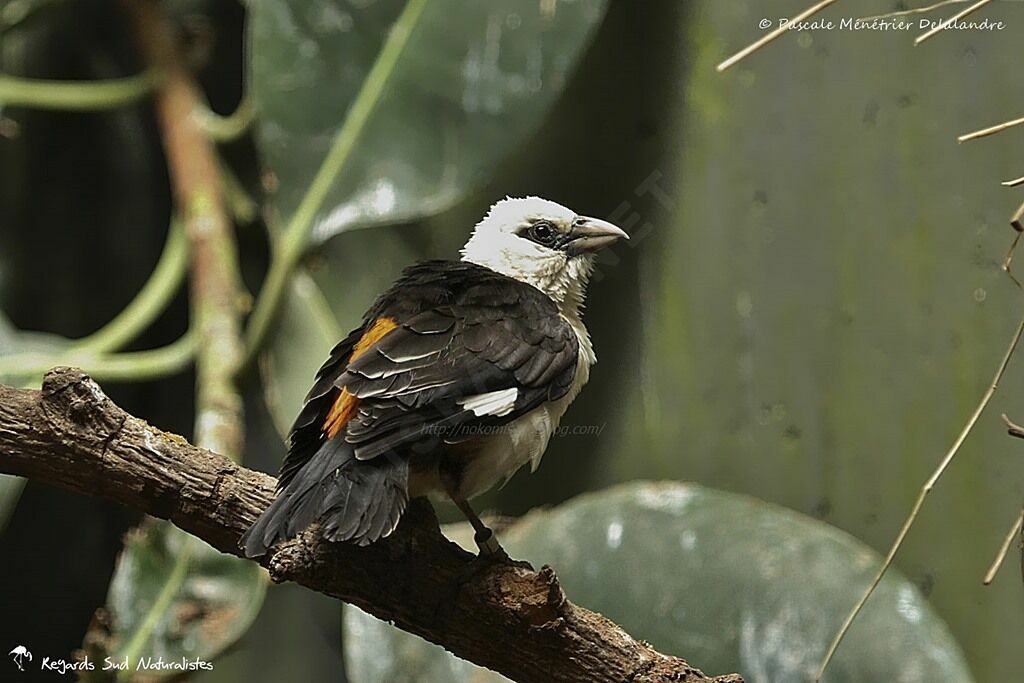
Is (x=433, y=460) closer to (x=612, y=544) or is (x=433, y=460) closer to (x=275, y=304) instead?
(x=612, y=544)

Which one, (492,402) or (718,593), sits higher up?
(492,402)

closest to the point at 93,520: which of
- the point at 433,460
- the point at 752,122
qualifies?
the point at 433,460

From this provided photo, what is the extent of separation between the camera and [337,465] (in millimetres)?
1032

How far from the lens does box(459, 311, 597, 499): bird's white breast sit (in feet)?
3.85

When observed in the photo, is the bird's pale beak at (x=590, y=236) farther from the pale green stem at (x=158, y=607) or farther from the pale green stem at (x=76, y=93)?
the pale green stem at (x=76, y=93)

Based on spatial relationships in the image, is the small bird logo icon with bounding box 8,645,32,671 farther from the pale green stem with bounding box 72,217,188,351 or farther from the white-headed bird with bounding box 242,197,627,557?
the white-headed bird with bounding box 242,197,627,557

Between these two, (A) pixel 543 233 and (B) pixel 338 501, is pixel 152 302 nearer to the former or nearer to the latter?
(A) pixel 543 233

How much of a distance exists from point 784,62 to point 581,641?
1173 mm

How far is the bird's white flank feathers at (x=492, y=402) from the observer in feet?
3.61

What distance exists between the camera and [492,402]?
1.12 m

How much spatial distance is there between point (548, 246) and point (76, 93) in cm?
136

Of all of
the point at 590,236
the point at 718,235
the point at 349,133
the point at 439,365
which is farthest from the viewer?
the point at 718,235

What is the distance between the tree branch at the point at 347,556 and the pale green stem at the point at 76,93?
1.28 m

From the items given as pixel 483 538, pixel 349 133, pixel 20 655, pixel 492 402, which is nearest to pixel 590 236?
pixel 492 402
